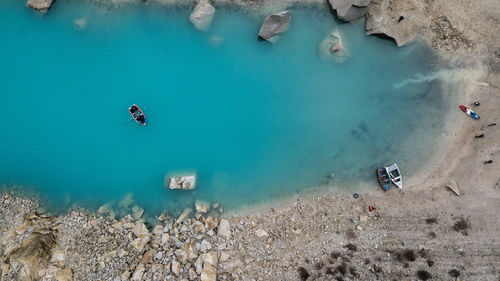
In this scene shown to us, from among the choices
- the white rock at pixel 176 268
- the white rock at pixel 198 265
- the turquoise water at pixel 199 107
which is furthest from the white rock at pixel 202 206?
the white rock at pixel 176 268

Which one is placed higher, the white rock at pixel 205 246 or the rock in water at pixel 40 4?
the rock in water at pixel 40 4

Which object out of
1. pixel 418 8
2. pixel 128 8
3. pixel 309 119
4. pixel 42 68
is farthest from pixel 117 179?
pixel 418 8

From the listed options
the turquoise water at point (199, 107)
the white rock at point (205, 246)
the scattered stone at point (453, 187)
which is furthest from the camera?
the turquoise water at point (199, 107)

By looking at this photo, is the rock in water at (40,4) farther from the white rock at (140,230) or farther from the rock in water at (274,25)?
the white rock at (140,230)

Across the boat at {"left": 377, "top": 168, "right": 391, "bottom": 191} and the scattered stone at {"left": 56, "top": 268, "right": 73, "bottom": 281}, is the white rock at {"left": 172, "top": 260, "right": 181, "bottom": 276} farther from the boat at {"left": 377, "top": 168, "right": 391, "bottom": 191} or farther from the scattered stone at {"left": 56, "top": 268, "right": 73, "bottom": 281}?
the boat at {"left": 377, "top": 168, "right": 391, "bottom": 191}

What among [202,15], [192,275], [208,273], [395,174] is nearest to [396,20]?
[395,174]

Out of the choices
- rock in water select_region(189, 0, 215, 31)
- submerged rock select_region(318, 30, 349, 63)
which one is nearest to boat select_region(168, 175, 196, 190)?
rock in water select_region(189, 0, 215, 31)

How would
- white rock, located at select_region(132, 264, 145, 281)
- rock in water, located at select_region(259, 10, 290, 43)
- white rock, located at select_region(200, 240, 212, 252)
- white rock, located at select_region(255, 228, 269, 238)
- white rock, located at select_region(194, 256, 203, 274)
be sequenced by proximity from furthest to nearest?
rock in water, located at select_region(259, 10, 290, 43) → white rock, located at select_region(255, 228, 269, 238) → white rock, located at select_region(200, 240, 212, 252) → white rock, located at select_region(194, 256, 203, 274) → white rock, located at select_region(132, 264, 145, 281)
